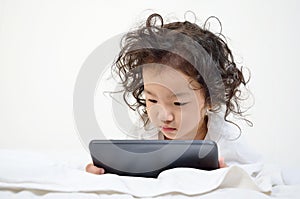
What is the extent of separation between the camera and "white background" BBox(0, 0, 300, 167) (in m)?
1.98

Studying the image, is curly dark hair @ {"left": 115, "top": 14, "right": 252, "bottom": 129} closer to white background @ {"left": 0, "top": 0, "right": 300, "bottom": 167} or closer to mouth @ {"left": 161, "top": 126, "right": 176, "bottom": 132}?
mouth @ {"left": 161, "top": 126, "right": 176, "bottom": 132}

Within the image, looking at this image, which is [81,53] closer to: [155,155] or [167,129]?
[167,129]

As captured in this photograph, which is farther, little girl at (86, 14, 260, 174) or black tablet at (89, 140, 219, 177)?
little girl at (86, 14, 260, 174)

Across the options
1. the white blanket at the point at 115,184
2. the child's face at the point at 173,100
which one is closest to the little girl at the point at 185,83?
the child's face at the point at 173,100

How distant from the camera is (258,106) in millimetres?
1985

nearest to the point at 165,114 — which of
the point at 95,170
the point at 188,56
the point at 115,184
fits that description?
the point at 188,56

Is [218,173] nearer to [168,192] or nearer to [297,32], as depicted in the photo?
[168,192]

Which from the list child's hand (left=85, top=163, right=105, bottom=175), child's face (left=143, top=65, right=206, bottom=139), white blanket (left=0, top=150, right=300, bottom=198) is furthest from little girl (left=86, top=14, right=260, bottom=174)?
white blanket (left=0, top=150, right=300, bottom=198)

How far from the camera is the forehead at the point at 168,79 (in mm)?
1123

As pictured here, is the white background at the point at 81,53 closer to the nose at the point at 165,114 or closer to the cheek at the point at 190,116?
the cheek at the point at 190,116

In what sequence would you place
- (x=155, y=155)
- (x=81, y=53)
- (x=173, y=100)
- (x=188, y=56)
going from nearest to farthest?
(x=155, y=155) → (x=173, y=100) → (x=188, y=56) → (x=81, y=53)

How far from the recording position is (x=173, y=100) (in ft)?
3.64

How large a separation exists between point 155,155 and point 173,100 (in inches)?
14.7

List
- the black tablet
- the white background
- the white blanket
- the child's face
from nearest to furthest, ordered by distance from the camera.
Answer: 1. the white blanket
2. the black tablet
3. the child's face
4. the white background
